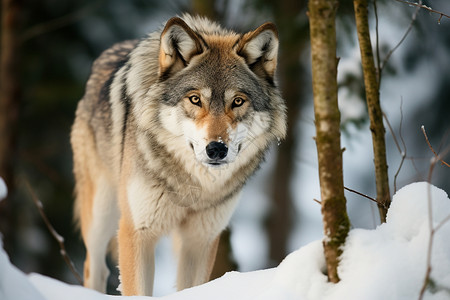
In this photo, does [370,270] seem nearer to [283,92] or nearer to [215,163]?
[215,163]

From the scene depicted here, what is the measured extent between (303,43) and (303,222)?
437 inches

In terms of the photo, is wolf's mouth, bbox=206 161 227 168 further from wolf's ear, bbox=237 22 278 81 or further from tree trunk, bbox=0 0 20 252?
tree trunk, bbox=0 0 20 252

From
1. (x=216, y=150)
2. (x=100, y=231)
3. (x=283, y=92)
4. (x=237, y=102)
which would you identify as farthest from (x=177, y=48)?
(x=283, y=92)

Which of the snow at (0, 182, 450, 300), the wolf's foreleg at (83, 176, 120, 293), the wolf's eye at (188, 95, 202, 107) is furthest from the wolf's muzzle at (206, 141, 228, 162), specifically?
the wolf's foreleg at (83, 176, 120, 293)

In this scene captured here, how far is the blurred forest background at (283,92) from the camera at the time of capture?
625 cm

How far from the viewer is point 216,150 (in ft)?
11.7

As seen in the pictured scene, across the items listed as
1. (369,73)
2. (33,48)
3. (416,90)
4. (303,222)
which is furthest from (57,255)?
(369,73)

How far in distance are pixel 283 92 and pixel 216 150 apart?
6.99 m

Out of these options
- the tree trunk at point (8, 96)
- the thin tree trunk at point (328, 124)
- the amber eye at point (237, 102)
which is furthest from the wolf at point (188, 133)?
the tree trunk at point (8, 96)

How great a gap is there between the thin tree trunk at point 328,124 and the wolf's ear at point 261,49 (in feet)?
5.32

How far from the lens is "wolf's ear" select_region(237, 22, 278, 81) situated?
408 cm

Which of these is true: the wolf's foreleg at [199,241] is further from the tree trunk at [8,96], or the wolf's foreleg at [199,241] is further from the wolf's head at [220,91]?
the tree trunk at [8,96]

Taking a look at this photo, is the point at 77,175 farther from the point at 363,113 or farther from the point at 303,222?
the point at 303,222

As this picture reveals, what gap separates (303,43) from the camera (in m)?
9.09
